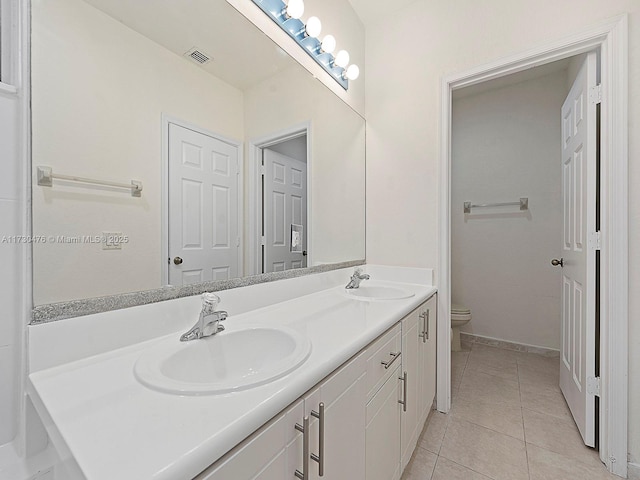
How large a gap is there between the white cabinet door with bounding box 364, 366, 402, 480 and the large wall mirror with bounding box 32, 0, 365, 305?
68 centimetres

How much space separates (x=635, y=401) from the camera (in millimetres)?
1316

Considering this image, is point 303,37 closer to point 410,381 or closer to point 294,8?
point 294,8

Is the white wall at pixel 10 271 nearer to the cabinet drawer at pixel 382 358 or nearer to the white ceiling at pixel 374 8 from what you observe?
the cabinet drawer at pixel 382 358

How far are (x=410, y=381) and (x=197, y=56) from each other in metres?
1.56

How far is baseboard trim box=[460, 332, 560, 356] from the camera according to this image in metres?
2.60

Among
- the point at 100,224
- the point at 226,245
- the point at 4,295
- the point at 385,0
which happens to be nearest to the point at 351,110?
the point at 385,0

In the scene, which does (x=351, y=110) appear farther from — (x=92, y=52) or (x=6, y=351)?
(x=6, y=351)

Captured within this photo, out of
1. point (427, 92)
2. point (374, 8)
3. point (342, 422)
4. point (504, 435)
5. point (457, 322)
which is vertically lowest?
point (504, 435)

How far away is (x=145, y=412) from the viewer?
0.52 m

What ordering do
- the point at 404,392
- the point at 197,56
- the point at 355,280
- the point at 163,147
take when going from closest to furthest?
the point at 163,147 → the point at 197,56 → the point at 404,392 → the point at 355,280

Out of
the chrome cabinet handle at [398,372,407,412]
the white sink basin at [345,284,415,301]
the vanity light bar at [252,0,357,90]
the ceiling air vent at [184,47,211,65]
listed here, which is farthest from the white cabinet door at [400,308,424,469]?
the vanity light bar at [252,0,357,90]

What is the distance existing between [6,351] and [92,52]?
2.51ft

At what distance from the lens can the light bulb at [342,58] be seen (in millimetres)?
1715

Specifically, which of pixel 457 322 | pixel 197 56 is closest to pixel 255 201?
pixel 197 56
